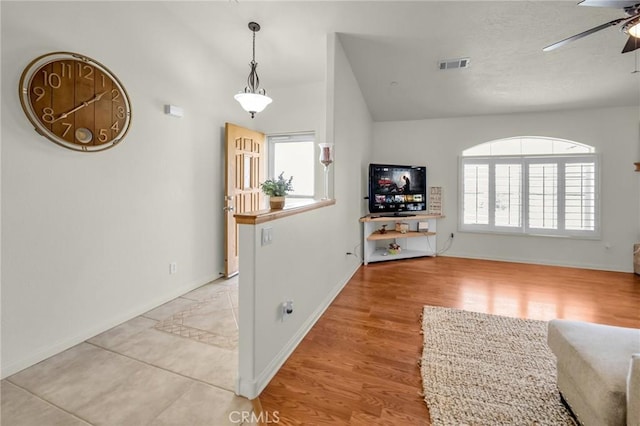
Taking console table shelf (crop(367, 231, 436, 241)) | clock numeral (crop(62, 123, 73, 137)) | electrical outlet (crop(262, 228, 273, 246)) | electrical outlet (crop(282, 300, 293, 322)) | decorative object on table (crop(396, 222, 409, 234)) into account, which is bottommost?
electrical outlet (crop(282, 300, 293, 322))

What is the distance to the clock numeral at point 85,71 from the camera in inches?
88.0

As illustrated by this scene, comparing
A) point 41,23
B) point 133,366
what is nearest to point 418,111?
point 41,23

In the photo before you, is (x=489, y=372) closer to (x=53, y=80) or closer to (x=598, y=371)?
(x=598, y=371)

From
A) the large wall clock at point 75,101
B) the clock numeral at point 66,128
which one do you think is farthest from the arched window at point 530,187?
the clock numeral at point 66,128

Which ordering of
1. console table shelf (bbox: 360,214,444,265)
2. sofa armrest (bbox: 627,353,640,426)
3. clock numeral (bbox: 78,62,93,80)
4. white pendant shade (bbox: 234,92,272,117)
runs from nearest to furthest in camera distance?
sofa armrest (bbox: 627,353,640,426), clock numeral (bbox: 78,62,93,80), white pendant shade (bbox: 234,92,272,117), console table shelf (bbox: 360,214,444,265)

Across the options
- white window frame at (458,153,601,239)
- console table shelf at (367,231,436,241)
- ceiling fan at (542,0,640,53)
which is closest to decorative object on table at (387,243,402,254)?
console table shelf at (367,231,436,241)

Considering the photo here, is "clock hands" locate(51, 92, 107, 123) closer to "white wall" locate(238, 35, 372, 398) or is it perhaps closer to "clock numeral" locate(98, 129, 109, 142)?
"clock numeral" locate(98, 129, 109, 142)

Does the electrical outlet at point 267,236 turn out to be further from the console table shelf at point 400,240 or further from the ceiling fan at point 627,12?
the console table shelf at point 400,240

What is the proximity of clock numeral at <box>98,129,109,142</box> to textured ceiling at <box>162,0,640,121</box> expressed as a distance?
5.18ft

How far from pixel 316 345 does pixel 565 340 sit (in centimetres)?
158

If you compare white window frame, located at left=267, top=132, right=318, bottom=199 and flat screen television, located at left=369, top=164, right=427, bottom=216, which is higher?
white window frame, located at left=267, top=132, right=318, bottom=199

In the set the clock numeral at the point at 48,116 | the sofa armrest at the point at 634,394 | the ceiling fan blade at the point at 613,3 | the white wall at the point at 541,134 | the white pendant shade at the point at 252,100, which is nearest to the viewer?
the sofa armrest at the point at 634,394

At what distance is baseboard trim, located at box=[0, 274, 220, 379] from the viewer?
1.91 m

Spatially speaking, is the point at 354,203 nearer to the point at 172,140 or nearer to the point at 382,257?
the point at 382,257
